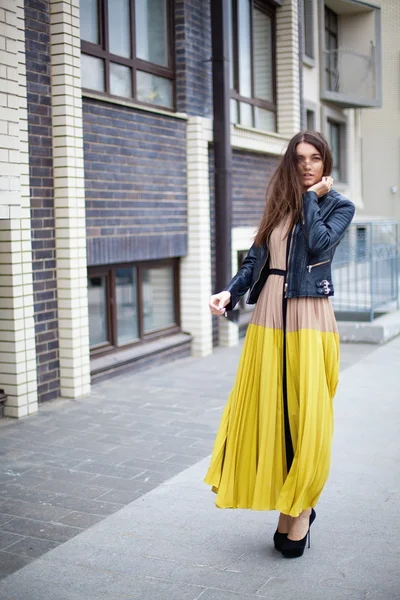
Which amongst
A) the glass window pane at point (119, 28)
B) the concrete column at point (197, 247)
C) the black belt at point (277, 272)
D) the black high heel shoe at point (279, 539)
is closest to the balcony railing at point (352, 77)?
the concrete column at point (197, 247)

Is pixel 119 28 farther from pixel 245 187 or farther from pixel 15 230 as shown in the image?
pixel 245 187

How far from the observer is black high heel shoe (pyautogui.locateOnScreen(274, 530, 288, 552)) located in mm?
4051

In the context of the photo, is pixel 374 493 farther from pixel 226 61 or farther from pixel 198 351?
pixel 226 61

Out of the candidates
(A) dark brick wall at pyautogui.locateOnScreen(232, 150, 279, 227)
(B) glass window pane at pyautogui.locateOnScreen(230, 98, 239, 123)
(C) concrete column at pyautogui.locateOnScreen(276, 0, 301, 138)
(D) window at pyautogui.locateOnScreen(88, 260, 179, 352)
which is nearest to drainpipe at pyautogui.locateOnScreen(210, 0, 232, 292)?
(D) window at pyautogui.locateOnScreen(88, 260, 179, 352)

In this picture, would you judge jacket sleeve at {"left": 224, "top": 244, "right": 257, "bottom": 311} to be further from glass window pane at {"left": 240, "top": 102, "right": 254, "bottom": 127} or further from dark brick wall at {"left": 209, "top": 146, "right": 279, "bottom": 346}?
glass window pane at {"left": 240, "top": 102, "right": 254, "bottom": 127}

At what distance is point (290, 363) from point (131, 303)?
5.58 m

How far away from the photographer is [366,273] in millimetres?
12188

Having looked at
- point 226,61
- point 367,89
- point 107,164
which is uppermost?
point 367,89

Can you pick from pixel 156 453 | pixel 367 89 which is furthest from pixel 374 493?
pixel 367 89

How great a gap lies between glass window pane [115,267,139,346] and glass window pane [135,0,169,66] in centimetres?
251

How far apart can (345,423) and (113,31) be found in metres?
4.88

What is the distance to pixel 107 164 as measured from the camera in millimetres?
8305

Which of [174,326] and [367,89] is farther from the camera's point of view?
[367,89]

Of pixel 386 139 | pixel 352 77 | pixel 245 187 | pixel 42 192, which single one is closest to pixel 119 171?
pixel 42 192
